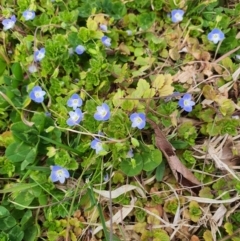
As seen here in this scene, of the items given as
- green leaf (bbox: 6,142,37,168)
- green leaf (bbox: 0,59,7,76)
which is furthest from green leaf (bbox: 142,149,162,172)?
green leaf (bbox: 0,59,7,76)

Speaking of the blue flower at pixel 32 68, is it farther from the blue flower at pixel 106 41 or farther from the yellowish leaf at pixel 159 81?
the yellowish leaf at pixel 159 81

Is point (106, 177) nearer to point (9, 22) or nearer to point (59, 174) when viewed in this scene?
point (59, 174)

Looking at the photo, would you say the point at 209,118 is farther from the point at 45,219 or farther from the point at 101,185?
the point at 45,219

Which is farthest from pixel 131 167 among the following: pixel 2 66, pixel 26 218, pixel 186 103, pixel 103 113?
pixel 2 66

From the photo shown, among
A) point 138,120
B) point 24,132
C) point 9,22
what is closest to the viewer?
point 138,120

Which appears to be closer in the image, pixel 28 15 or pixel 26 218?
pixel 26 218

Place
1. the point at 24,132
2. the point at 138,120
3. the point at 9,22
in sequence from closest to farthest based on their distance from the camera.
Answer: the point at 138,120 < the point at 24,132 < the point at 9,22

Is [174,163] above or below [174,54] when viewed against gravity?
below

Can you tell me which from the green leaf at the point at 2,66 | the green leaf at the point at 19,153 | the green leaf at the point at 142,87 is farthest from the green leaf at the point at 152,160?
the green leaf at the point at 2,66
